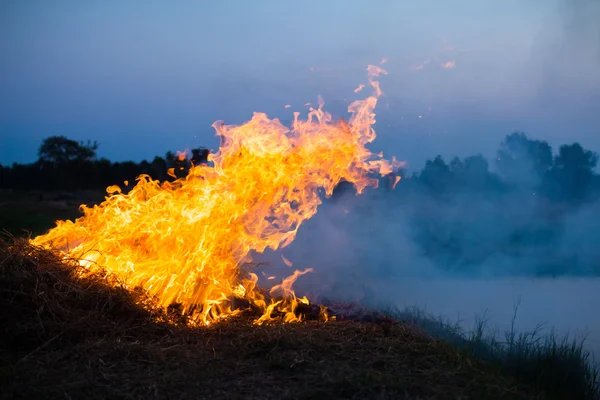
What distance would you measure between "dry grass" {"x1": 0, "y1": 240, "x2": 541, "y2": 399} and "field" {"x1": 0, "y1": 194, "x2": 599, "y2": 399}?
0.01m

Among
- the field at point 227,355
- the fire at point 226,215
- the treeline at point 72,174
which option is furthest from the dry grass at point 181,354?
the treeline at point 72,174

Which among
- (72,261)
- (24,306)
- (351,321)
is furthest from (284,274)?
(24,306)

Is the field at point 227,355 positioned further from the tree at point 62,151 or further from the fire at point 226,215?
the tree at point 62,151

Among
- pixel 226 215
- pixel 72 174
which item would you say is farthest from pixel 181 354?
pixel 72 174

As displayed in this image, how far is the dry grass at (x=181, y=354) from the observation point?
4645 mm

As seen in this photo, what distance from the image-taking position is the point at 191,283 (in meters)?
7.29

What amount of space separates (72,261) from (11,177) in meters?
22.3

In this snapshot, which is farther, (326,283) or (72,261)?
(326,283)

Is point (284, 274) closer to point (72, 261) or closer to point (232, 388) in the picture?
point (72, 261)

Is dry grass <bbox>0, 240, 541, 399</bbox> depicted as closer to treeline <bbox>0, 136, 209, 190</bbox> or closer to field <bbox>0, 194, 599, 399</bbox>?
field <bbox>0, 194, 599, 399</bbox>

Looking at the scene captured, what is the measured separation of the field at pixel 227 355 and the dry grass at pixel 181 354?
0.01 metres

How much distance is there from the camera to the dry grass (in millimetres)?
4645

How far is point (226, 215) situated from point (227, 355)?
95.9 inches

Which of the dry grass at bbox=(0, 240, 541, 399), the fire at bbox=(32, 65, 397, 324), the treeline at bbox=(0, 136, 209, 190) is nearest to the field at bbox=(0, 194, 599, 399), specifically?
the dry grass at bbox=(0, 240, 541, 399)
